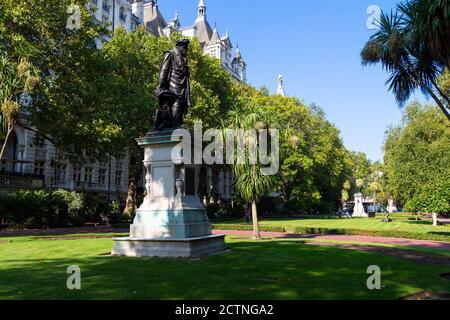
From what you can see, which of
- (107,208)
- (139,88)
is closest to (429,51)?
(139,88)

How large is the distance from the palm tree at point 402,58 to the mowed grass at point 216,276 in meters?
5.96

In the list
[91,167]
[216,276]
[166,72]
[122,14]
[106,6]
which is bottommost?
[216,276]

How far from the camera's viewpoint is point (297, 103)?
201 ft

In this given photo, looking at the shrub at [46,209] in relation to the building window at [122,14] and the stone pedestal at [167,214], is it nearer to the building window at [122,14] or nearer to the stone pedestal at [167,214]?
the stone pedestal at [167,214]

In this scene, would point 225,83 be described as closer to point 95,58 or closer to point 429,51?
point 95,58

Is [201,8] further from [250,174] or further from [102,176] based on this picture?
[250,174]

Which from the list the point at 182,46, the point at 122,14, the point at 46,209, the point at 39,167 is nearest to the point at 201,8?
the point at 122,14

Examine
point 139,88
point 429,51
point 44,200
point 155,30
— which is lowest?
point 44,200

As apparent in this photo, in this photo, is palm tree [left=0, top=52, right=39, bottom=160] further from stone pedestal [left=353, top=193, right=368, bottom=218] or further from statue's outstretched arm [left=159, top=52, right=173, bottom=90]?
stone pedestal [left=353, top=193, right=368, bottom=218]

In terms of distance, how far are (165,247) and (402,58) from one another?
A: 397 inches

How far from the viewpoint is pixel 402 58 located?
13.8 metres

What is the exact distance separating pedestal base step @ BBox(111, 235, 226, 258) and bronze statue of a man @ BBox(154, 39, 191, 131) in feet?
13.7
